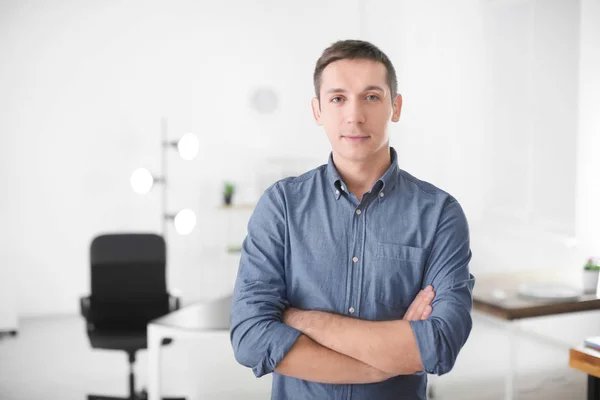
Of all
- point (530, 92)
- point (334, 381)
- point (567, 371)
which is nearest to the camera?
point (334, 381)

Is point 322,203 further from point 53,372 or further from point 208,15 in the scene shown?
→ point 208,15

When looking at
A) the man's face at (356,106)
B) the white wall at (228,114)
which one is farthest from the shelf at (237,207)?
the man's face at (356,106)

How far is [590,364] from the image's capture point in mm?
2264

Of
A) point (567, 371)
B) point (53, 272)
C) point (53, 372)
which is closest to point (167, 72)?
point (53, 272)

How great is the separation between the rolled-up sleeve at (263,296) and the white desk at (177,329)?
131 centimetres

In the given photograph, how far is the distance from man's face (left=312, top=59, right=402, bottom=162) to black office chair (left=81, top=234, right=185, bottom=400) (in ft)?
7.80

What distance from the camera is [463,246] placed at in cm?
145

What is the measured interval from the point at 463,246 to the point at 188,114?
498 cm

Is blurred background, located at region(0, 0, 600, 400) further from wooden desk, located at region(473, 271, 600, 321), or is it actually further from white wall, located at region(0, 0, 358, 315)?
wooden desk, located at region(473, 271, 600, 321)

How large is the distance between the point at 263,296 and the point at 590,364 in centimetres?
147

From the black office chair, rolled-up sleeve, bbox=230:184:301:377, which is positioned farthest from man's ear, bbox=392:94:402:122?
the black office chair

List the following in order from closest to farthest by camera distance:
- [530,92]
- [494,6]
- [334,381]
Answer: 1. [334,381]
2. [530,92]
3. [494,6]

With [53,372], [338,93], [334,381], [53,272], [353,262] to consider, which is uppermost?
[338,93]

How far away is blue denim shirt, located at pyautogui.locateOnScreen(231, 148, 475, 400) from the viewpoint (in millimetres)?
1401
